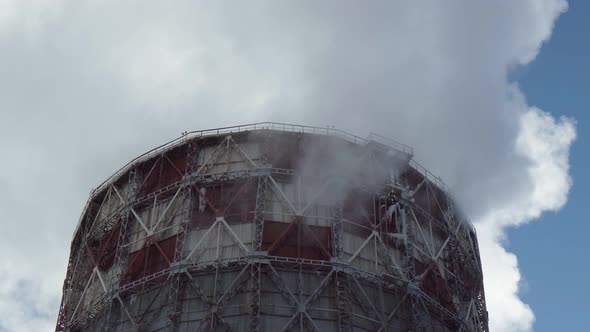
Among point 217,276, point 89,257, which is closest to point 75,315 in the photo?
point 89,257

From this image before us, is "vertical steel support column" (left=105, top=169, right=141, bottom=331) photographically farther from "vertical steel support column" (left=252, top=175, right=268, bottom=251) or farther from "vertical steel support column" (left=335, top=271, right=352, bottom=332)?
"vertical steel support column" (left=335, top=271, right=352, bottom=332)

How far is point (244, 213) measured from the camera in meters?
29.0

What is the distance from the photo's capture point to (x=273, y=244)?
28062 millimetres

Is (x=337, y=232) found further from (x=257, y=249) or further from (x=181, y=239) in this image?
(x=181, y=239)

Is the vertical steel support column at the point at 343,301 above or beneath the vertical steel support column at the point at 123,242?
beneath

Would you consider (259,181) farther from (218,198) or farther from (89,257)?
(89,257)

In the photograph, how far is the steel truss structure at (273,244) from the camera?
2717cm

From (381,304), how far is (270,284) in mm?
3811

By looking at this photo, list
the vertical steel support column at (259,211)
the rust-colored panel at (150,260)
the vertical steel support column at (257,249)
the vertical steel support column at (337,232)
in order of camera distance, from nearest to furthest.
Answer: the vertical steel support column at (257,249) → the vertical steel support column at (259,211) → the vertical steel support column at (337,232) → the rust-colored panel at (150,260)

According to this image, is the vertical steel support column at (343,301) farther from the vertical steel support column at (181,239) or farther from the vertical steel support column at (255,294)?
the vertical steel support column at (181,239)

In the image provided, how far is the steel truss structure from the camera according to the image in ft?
89.1

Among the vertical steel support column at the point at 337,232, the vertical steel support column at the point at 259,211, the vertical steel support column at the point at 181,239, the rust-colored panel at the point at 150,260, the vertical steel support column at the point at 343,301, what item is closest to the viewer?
the vertical steel support column at the point at 343,301

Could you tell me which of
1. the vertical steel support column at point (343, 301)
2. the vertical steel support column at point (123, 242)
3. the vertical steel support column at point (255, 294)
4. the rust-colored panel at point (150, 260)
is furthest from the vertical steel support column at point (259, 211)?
the vertical steel support column at point (123, 242)

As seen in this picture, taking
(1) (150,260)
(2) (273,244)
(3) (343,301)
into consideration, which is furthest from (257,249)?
(1) (150,260)
